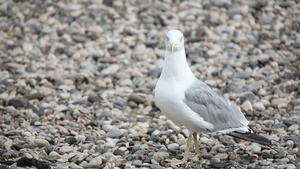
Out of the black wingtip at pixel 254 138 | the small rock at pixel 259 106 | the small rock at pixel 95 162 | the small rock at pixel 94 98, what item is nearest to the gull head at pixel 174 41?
the black wingtip at pixel 254 138

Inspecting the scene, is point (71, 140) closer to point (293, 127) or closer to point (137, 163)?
point (137, 163)

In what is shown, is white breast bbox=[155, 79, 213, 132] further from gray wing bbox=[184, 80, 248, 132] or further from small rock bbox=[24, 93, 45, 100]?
small rock bbox=[24, 93, 45, 100]

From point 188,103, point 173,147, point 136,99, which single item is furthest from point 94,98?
point 188,103

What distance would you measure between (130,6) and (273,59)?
308 cm

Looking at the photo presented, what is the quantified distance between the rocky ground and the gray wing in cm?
41

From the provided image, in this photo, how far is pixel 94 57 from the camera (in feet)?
24.8

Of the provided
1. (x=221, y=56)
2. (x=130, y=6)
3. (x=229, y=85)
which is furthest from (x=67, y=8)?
(x=229, y=85)

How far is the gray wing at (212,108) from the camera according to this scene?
446 centimetres

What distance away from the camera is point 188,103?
439 centimetres

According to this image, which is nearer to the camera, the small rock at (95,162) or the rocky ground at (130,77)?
the small rock at (95,162)

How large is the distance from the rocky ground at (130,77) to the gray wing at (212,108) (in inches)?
16.3

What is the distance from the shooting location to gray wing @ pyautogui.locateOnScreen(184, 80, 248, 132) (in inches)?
176

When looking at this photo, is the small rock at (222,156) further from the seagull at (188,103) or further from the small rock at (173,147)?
the small rock at (173,147)

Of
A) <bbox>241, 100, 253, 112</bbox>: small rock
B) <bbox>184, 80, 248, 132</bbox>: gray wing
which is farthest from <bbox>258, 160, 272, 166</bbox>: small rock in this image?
<bbox>241, 100, 253, 112</bbox>: small rock
